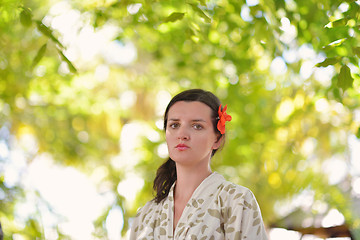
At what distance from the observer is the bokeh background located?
3303 millimetres

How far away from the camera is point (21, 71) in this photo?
376 centimetres

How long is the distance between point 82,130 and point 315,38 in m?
3.08

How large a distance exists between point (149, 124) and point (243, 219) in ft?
12.4

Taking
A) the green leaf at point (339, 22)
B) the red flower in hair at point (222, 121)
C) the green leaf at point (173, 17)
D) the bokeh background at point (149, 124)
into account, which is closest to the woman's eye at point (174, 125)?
the red flower in hair at point (222, 121)

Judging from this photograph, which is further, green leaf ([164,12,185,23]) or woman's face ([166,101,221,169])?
green leaf ([164,12,185,23])

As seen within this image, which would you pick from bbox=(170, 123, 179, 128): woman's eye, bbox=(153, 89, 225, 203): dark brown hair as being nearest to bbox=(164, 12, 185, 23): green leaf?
bbox=(153, 89, 225, 203): dark brown hair

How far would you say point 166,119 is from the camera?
1512mm

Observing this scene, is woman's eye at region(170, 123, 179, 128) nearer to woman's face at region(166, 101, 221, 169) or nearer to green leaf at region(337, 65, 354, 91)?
woman's face at region(166, 101, 221, 169)

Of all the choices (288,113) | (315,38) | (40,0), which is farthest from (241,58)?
(40,0)

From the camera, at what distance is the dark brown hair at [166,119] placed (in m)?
1.44

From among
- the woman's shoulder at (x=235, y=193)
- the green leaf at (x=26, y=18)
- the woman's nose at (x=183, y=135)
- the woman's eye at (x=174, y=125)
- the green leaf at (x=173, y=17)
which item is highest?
the green leaf at (x=26, y=18)

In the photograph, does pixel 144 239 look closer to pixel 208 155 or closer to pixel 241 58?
pixel 208 155

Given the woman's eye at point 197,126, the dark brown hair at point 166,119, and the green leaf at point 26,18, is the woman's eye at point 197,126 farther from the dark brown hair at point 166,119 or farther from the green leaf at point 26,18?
the green leaf at point 26,18

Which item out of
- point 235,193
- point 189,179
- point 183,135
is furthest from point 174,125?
point 235,193
